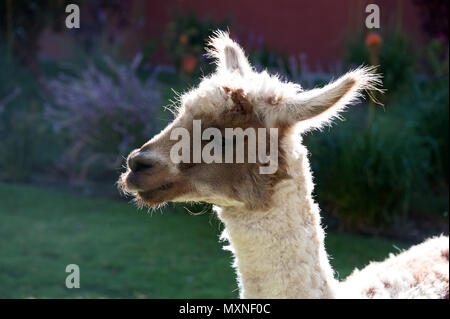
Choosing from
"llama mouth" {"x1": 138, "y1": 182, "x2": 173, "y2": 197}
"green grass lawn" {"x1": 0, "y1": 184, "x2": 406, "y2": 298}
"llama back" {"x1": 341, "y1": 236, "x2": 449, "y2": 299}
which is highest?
"green grass lawn" {"x1": 0, "y1": 184, "x2": 406, "y2": 298}

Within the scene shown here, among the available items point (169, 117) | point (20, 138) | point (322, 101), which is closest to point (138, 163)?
point (322, 101)

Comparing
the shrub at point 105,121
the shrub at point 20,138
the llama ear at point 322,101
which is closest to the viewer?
the llama ear at point 322,101

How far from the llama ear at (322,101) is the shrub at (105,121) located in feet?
16.5

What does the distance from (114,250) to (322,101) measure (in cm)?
410

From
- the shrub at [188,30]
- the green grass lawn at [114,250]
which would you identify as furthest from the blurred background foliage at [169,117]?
the green grass lawn at [114,250]

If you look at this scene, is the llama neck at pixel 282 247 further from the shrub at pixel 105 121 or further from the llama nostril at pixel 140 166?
the shrub at pixel 105 121

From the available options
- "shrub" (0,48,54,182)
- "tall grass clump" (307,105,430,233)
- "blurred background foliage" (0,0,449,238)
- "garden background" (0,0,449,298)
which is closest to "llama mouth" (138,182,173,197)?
"garden background" (0,0,449,298)

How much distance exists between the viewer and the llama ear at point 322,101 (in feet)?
7.77

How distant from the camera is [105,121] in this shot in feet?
25.5

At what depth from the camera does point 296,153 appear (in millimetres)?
2602

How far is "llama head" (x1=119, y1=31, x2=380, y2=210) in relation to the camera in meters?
2.50

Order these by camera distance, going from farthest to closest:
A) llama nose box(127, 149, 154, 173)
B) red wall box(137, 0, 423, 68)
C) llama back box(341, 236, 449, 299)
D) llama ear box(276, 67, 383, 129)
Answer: red wall box(137, 0, 423, 68) → llama back box(341, 236, 449, 299) → llama nose box(127, 149, 154, 173) → llama ear box(276, 67, 383, 129)

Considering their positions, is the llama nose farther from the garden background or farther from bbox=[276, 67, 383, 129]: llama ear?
the garden background

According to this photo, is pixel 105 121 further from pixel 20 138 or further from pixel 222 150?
pixel 222 150
